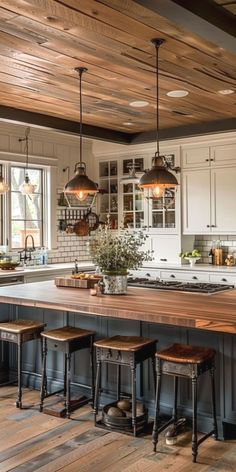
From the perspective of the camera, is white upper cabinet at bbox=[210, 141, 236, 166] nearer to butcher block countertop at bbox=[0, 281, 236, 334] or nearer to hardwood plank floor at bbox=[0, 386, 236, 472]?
butcher block countertop at bbox=[0, 281, 236, 334]

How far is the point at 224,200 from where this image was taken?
247 inches

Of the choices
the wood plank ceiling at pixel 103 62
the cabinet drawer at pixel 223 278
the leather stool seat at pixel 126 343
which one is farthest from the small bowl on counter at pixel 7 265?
the leather stool seat at pixel 126 343

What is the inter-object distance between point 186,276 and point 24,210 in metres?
2.28

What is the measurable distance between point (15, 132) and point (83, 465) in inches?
175

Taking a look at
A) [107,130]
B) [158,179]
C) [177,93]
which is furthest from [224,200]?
[158,179]

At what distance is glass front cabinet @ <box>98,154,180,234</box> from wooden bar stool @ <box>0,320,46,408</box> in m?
3.03

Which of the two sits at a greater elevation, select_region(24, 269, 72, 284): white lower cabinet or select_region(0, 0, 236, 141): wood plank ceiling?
select_region(0, 0, 236, 141): wood plank ceiling

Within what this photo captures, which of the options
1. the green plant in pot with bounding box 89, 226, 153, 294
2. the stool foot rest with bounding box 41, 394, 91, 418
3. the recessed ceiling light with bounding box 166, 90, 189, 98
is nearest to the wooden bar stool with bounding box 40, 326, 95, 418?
the stool foot rest with bounding box 41, 394, 91, 418

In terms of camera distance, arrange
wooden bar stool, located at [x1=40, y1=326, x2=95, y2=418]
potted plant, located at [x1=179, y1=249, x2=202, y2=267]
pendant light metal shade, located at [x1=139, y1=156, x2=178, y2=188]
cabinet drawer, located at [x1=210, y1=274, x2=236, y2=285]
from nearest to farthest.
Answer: pendant light metal shade, located at [x1=139, y1=156, x2=178, y2=188] < wooden bar stool, located at [x1=40, y1=326, x2=95, y2=418] < cabinet drawer, located at [x1=210, y1=274, x2=236, y2=285] < potted plant, located at [x1=179, y1=249, x2=202, y2=267]

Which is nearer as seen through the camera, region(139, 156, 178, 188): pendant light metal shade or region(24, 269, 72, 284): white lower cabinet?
region(139, 156, 178, 188): pendant light metal shade

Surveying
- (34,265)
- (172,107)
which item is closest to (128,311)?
(172,107)

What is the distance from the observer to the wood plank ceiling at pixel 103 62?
114 inches

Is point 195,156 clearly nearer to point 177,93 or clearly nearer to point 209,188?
point 209,188

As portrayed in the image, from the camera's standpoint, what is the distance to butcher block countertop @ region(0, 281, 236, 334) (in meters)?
3.00
